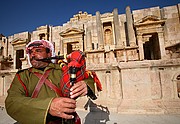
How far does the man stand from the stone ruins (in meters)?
4.71

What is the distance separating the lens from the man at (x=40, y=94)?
0.97m

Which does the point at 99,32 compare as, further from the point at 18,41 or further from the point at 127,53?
the point at 18,41

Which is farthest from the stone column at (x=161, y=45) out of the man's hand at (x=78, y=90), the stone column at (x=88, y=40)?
the man's hand at (x=78, y=90)

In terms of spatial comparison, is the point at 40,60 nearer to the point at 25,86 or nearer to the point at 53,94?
the point at 25,86

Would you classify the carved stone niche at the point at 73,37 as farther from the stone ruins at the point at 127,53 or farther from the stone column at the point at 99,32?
the stone column at the point at 99,32

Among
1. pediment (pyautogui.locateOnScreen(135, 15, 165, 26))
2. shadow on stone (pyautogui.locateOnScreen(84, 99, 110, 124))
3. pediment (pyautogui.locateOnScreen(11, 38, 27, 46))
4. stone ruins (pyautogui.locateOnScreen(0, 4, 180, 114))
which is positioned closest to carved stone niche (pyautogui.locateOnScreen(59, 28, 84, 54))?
stone ruins (pyautogui.locateOnScreen(0, 4, 180, 114))

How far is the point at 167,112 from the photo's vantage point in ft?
16.2

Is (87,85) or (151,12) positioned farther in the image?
(151,12)

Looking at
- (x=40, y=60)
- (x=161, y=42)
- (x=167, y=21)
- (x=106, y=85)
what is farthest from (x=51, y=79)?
(x=167, y=21)

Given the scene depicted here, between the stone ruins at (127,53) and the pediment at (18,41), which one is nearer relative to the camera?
the stone ruins at (127,53)

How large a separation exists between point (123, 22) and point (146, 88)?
38.2ft

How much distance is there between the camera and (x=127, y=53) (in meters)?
12.3

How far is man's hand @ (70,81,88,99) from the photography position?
1134mm

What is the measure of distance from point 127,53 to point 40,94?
12005 millimetres
